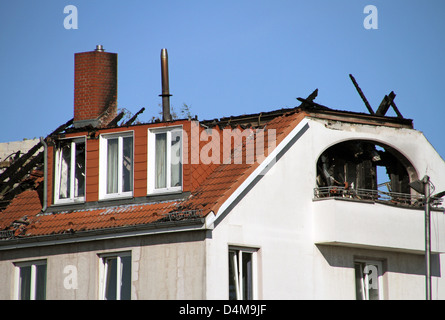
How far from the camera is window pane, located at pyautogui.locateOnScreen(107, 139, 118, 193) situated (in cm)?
3606

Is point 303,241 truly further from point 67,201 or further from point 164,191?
point 67,201

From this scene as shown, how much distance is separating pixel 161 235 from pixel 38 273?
474 cm

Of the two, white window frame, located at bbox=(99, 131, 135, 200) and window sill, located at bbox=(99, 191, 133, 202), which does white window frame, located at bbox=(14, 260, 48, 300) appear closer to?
window sill, located at bbox=(99, 191, 133, 202)

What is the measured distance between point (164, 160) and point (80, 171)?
325cm

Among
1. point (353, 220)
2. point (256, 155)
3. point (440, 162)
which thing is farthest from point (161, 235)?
point (440, 162)

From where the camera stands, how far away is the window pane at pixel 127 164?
118ft

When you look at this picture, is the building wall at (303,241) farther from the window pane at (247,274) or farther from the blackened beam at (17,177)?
the blackened beam at (17,177)

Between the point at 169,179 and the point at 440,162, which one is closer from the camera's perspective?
the point at 169,179

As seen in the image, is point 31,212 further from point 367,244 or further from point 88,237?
point 367,244

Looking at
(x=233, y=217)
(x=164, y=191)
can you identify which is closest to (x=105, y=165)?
(x=164, y=191)

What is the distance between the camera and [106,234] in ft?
113
